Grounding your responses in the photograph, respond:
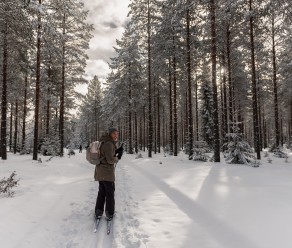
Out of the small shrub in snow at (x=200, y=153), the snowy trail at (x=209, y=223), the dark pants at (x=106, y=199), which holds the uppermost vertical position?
the small shrub in snow at (x=200, y=153)

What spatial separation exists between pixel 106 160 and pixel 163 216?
1.87m

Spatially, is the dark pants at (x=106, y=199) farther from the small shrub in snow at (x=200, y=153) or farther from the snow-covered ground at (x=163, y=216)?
the small shrub in snow at (x=200, y=153)

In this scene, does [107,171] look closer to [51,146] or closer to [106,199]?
[106,199]

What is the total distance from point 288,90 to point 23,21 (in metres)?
27.3

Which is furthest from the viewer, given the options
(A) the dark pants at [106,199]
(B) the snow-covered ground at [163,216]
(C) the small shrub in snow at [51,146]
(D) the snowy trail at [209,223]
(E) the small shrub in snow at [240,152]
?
(C) the small shrub in snow at [51,146]

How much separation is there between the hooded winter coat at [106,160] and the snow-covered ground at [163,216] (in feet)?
3.40

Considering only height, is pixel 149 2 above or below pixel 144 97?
above

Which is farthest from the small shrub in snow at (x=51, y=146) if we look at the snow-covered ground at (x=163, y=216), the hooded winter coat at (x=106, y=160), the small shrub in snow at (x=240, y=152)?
the hooded winter coat at (x=106, y=160)

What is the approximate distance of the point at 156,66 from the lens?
25.6m

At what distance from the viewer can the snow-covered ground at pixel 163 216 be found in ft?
16.6

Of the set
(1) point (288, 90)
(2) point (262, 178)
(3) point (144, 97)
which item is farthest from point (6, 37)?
(1) point (288, 90)

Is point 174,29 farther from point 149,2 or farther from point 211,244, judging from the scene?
point 211,244

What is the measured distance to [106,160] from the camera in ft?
21.6

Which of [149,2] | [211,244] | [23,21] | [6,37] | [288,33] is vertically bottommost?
[211,244]
